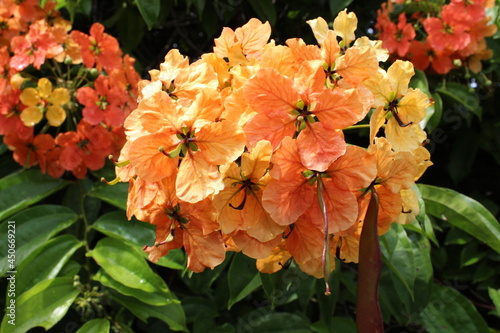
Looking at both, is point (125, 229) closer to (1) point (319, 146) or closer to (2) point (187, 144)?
(2) point (187, 144)

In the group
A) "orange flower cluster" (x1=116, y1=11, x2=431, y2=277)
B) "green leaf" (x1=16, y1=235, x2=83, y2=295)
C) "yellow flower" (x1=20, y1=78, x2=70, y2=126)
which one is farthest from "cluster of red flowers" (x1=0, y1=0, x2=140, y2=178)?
"orange flower cluster" (x1=116, y1=11, x2=431, y2=277)

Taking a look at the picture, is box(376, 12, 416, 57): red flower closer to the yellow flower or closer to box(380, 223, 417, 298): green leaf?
box(380, 223, 417, 298): green leaf

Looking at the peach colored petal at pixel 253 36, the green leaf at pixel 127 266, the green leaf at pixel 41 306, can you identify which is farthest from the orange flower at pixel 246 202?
the green leaf at pixel 41 306

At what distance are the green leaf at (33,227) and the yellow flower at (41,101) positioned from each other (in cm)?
24

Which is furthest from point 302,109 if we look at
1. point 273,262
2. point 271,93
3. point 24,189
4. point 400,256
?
point 24,189

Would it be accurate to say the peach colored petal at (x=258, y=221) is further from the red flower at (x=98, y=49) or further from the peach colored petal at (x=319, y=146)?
the red flower at (x=98, y=49)

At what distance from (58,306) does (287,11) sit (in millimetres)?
1292

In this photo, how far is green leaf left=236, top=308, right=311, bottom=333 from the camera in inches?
56.2

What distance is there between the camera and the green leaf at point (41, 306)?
3.71 ft

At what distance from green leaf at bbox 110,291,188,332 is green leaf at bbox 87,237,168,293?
0.27ft

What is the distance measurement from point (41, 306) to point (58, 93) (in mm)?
567

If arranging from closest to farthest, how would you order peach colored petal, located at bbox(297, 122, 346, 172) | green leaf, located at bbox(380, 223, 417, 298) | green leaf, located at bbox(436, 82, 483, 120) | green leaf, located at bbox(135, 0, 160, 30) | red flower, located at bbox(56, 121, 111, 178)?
peach colored petal, located at bbox(297, 122, 346, 172)
green leaf, located at bbox(380, 223, 417, 298)
green leaf, located at bbox(135, 0, 160, 30)
red flower, located at bbox(56, 121, 111, 178)
green leaf, located at bbox(436, 82, 483, 120)

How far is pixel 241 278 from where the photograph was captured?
113 centimetres

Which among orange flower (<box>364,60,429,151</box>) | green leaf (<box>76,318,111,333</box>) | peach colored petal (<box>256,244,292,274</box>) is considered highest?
orange flower (<box>364,60,429,151</box>)
